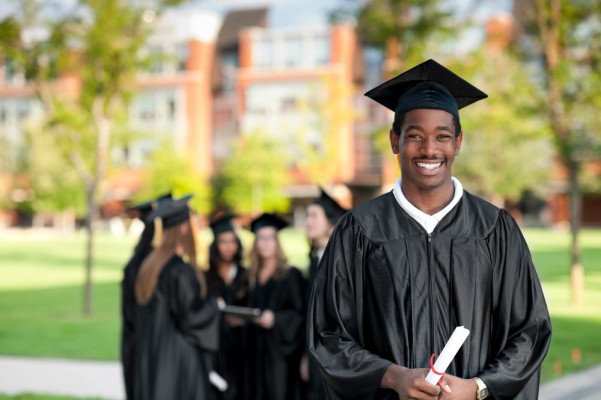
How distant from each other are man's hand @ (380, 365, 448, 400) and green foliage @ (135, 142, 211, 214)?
59.6 m

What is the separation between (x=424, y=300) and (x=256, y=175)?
59526mm

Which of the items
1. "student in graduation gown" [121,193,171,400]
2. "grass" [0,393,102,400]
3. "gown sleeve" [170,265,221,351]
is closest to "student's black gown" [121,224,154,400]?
"student in graduation gown" [121,193,171,400]

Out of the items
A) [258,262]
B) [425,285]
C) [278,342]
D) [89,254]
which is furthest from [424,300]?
[89,254]

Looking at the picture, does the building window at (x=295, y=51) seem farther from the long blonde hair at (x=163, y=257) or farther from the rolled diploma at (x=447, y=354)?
the rolled diploma at (x=447, y=354)

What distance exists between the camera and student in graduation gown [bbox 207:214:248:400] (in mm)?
7480

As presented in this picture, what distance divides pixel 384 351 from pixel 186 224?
3.43 metres

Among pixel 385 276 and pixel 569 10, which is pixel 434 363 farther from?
pixel 569 10

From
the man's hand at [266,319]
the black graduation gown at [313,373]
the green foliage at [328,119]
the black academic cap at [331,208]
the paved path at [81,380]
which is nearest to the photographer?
the black graduation gown at [313,373]

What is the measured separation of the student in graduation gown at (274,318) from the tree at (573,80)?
868 cm

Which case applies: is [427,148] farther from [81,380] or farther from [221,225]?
[81,380]

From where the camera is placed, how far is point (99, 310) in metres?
15.7

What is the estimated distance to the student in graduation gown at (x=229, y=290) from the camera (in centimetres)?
748

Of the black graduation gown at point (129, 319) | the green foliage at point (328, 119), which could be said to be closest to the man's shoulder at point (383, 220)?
the black graduation gown at point (129, 319)

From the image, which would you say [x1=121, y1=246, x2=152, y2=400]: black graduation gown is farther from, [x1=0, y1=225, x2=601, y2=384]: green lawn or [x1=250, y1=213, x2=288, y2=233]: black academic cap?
[x1=0, y1=225, x2=601, y2=384]: green lawn
